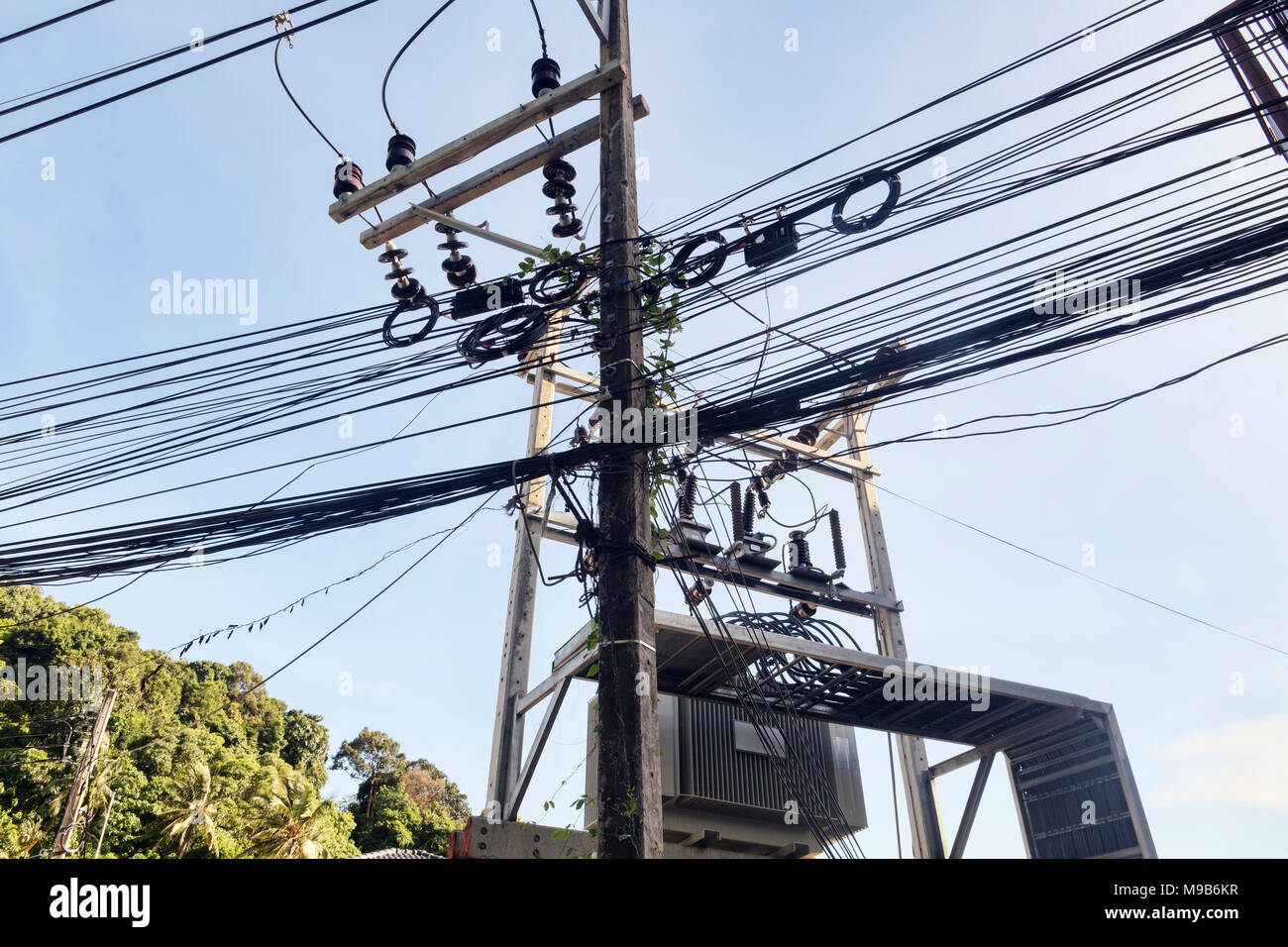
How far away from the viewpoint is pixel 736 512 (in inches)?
421

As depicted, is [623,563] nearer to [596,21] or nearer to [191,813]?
[596,21]

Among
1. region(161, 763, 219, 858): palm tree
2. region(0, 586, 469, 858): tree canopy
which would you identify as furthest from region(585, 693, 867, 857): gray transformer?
region(161, 763, 219, 858): palm tree

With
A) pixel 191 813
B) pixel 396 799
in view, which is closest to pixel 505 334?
pixel 191 813

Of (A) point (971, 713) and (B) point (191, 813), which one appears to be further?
(B) point (191, 813)

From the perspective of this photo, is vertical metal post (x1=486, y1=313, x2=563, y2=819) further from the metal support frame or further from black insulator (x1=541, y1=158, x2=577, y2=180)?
the metal support frame

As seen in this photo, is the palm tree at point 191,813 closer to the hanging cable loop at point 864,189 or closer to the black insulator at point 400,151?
the black insulator at point 400,151

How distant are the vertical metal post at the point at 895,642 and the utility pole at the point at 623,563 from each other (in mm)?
3199

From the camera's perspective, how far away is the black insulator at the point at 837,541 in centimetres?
1102

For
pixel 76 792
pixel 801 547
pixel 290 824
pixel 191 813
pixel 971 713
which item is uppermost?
pixel 801 547

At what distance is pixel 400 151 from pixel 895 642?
25.4 feet

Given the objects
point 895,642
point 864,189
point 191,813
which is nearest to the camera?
point 864,189

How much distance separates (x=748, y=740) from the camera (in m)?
9.31

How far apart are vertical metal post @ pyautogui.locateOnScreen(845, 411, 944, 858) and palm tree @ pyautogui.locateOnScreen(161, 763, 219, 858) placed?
29590 mm

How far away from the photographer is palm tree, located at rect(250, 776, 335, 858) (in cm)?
3538
